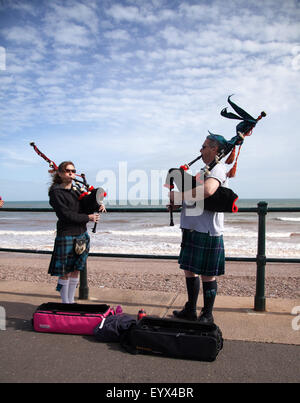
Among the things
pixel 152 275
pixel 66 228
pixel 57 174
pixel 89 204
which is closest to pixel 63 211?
pixel 66 228

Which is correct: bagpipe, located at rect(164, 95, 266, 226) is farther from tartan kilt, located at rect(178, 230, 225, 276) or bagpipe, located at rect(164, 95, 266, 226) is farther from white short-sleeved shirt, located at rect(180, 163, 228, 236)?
tartan kilt, located at rect(178, 230, 225, 276)

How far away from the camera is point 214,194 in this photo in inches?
122

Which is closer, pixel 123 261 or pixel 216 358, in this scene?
pixel 216 358

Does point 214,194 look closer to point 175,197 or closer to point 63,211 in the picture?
point 175,197

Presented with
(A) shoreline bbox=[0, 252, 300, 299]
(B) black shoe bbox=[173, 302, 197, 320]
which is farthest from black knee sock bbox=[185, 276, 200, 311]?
(A) shoreline bbox=[0, 252, 300, 299]

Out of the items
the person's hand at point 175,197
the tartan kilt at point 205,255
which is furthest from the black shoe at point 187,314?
the person's hand at point 175,197

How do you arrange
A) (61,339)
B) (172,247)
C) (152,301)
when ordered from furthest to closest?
(172,247)
(152,301)
(61,339)

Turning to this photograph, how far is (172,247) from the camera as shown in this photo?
1237 cm

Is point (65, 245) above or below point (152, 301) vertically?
above

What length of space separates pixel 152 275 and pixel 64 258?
3.83 m

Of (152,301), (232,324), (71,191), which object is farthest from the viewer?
(152,301)
